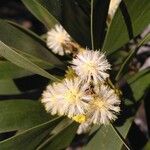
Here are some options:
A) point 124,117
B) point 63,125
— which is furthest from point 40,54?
point 124,117

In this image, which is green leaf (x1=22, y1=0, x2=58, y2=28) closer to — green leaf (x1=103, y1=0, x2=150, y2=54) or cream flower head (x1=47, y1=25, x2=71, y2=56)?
cream flower head (x1=47, y1=25, x2=71, y2=56)

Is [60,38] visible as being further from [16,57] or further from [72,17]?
[16,57]

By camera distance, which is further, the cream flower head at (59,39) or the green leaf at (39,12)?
the cream flower head at (59,39)

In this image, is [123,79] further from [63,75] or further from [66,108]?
[66,108]

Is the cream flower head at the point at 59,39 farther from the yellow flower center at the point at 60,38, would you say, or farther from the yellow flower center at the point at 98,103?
the yellow flower center at the point at 98,103

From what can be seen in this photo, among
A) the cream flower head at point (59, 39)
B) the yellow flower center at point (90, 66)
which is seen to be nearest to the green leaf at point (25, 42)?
the cream flower head at point (59, 39)

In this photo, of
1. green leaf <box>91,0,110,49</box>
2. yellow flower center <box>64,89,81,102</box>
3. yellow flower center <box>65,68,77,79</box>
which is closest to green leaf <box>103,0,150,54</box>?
green leaf <box>91,0,110,49</box>

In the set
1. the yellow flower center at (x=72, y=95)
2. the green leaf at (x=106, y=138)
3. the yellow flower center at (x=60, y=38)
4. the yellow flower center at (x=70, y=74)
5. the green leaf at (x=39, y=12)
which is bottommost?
the green leaf at (x=106, y=138)
